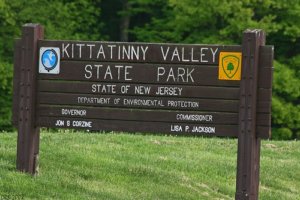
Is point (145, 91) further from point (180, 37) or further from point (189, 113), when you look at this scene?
point (180, 37)

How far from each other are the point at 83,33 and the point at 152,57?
31.1 metres

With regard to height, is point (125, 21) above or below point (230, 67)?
above

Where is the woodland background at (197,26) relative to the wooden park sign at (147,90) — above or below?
above

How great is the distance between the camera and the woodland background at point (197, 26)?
35500 mm

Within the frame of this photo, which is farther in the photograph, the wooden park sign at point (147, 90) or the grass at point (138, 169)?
the grass at point (138, 169)

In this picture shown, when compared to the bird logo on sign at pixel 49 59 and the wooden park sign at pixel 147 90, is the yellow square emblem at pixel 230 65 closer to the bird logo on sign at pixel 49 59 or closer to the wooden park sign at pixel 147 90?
the wooden park sign at pixel 147 90

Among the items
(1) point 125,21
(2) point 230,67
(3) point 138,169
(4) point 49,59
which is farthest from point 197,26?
(2) point 230,67

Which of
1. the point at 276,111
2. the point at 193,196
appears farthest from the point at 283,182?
the point at 276,111

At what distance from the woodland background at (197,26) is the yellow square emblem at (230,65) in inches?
970

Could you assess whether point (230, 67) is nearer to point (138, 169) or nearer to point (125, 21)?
point (138, 169)

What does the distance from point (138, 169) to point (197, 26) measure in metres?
25.2

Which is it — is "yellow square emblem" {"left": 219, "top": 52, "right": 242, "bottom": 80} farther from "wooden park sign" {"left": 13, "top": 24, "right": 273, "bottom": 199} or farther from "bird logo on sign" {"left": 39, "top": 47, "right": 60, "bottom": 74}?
"bird logo on sign" {"left": 39, "top": 47, "right": 60, "bottom": 74}

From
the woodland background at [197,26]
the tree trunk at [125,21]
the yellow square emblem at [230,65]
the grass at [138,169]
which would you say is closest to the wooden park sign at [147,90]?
the yellow square emblem at [230,65]

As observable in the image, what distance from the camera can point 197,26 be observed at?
37531 mm
